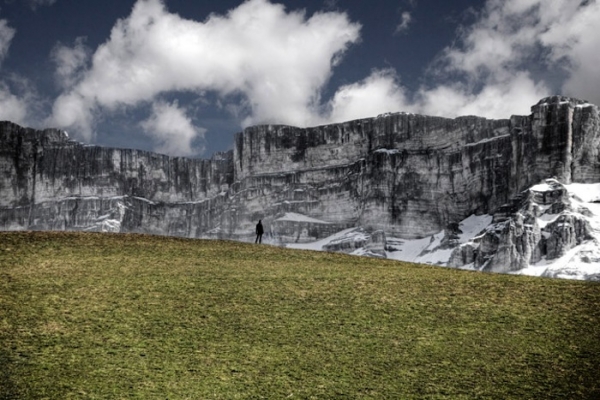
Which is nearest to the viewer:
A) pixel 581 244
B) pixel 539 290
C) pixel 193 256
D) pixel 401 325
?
pixel 401 325

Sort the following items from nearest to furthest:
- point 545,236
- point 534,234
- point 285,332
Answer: point 285,332
point 545,236
point 534,234

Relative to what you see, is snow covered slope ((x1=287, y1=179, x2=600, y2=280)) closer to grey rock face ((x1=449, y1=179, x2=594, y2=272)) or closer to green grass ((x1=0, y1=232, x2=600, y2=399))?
grey rock face ((x1=449, y1=179, x2=594, y2=272))

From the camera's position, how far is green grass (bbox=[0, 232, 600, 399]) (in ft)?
77.1

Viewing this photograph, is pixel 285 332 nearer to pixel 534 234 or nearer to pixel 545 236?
pixel 534 234

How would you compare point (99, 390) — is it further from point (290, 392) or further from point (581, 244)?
point (581, 244)

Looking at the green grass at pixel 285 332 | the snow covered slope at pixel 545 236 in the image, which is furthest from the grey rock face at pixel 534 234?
the green grass at pixel 285 332

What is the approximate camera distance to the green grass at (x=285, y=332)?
925 inches

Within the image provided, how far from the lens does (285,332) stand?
28047 millimetres

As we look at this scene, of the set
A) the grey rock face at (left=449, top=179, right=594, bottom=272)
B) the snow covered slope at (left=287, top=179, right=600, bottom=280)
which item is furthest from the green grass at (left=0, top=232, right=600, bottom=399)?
the grey rock face at (left=449, top=179, right=594, bottom=272)

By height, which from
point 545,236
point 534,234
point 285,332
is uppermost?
point 534,234

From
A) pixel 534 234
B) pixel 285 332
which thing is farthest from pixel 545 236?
pixel 285 332

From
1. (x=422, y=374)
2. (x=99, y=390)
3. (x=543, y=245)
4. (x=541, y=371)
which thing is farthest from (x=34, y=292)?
(x=543, y=245)

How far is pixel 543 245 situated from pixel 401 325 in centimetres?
16845

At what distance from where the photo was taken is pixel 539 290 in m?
34.6
